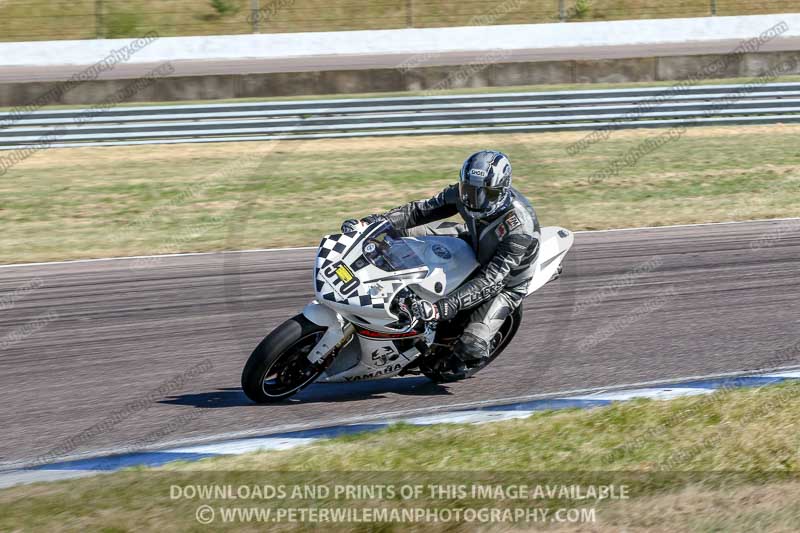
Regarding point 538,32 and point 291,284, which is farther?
point 538,32

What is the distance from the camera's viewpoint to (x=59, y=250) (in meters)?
11.9

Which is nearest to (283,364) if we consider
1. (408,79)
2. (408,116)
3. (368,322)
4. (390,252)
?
(368,322)

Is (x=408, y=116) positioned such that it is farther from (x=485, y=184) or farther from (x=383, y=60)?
(x=485, y=184)

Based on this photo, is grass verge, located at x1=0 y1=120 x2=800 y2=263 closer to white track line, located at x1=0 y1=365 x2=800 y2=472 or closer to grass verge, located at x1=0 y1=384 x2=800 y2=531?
white track line, located at x1=0 y1=365 x2=800 y2=472

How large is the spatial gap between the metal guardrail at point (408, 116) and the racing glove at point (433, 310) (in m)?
11.9

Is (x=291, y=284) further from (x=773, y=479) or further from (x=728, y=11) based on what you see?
(x=728, y=11)

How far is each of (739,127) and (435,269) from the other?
46.9 feet

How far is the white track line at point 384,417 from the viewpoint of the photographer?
5906 millimetres

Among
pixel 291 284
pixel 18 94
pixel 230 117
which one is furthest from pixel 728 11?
pixel 291 284

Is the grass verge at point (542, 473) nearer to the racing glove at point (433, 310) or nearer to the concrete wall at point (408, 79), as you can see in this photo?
the racing glove at point (433, 310)

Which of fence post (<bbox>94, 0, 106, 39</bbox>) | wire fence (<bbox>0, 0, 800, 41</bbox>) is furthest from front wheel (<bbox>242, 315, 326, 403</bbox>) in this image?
fence post (<bbox>94, 0, 106, 39</bbox>)

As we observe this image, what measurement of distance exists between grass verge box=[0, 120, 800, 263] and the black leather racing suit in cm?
539

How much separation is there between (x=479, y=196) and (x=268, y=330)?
2.76 m

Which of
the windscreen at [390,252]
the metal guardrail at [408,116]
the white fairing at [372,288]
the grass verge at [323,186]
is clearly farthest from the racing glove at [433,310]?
the metal guardrail at [408,116]
